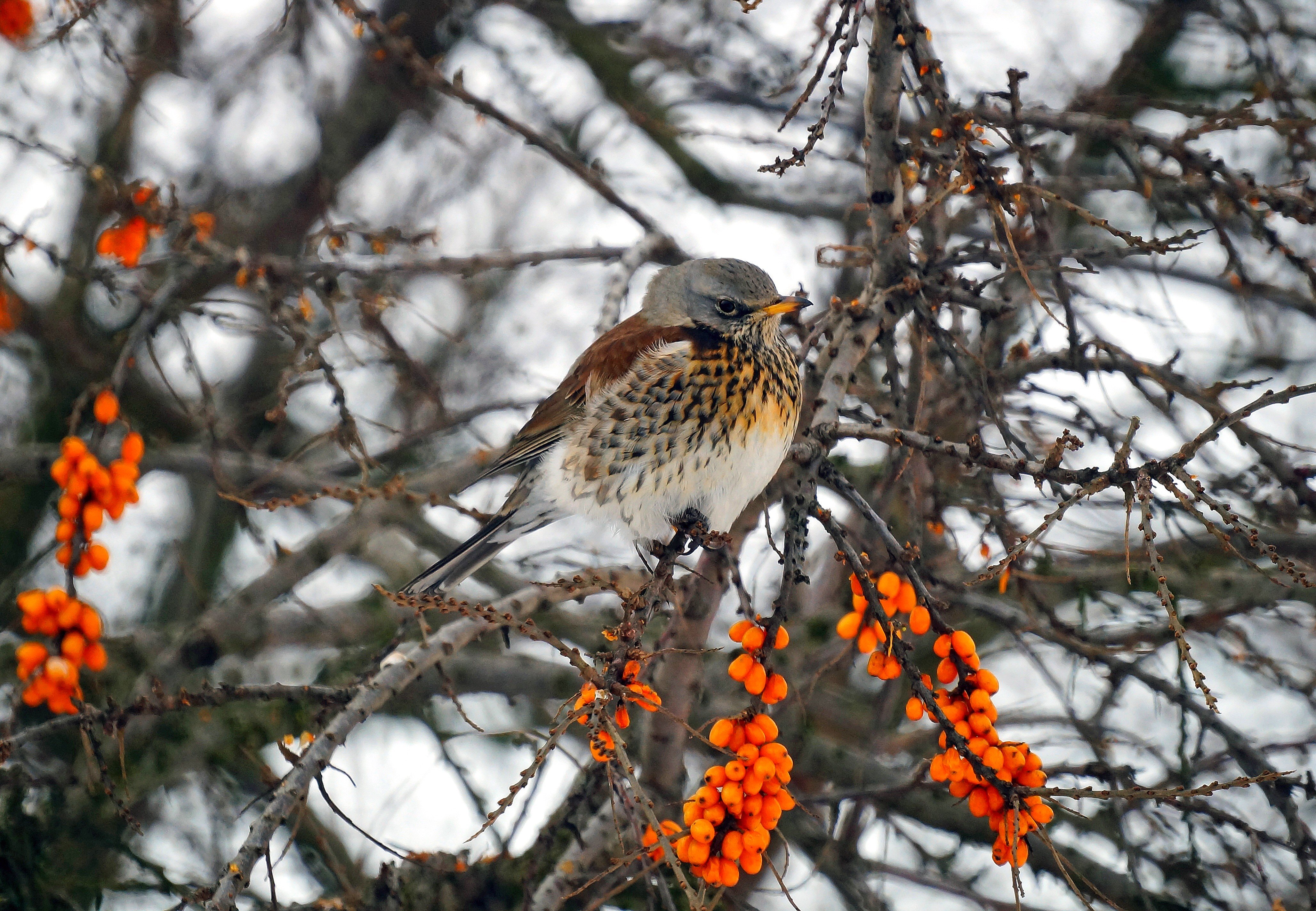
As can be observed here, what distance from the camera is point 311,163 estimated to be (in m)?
6.32

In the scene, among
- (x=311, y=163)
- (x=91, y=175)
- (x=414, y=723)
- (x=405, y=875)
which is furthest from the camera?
(x=311, y=163)

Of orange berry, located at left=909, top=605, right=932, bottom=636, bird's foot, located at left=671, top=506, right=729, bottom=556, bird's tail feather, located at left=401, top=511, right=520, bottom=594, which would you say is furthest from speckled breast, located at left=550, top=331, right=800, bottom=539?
orange berry, located at left=909, top=605, right=932, bottom=636

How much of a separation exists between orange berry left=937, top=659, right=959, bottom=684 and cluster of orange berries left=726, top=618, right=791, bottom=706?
35 centimetres

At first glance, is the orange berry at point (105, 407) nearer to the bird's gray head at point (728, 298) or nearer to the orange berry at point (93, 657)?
the orange berry at point (93, 657)

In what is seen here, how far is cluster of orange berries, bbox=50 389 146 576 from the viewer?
2867mm

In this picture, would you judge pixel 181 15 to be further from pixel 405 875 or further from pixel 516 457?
pixel 405 875

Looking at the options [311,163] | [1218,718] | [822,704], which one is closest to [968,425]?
[1218,718]

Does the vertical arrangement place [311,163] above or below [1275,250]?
above

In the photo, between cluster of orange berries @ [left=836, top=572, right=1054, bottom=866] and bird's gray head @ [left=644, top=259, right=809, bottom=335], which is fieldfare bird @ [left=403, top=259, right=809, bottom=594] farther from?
cluster of orange berries @ [left=836, top=572, right=1054, bottom=866]

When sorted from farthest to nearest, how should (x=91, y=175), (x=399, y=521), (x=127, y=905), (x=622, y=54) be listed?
(x=622, y=54)
(x=399, y=521)
(x=127, y=905)
(x=91, y=175)

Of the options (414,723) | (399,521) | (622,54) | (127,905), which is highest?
(622,54)

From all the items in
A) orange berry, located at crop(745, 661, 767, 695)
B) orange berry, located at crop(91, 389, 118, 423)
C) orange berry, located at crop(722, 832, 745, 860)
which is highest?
orange berry, located at crop(91, 389, 118, 423)

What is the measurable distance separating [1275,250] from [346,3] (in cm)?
298

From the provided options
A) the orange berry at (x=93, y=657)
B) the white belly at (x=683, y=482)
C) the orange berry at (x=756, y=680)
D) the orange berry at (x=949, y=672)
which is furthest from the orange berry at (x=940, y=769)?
the orange berry at (x=93, y=657)
